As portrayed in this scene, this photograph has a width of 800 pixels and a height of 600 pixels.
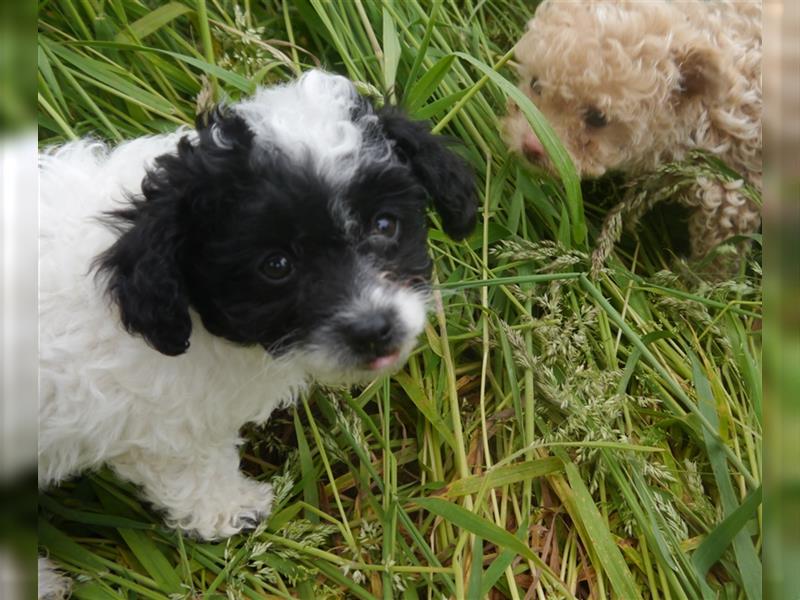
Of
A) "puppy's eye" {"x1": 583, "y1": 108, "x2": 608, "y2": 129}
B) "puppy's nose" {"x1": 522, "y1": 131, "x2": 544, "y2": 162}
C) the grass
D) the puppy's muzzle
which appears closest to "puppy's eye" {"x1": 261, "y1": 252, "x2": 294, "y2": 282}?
the puppy's muzzle

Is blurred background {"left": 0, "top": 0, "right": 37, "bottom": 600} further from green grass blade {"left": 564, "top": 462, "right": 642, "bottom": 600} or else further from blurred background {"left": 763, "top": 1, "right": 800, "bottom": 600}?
green grass blade {"left": 564, "top": 462, "right": 642, "bottom": 600}

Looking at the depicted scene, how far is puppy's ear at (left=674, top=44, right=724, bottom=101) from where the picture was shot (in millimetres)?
2430

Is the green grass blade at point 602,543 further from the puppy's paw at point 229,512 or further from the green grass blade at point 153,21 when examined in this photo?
the green grass blade at point 153,21

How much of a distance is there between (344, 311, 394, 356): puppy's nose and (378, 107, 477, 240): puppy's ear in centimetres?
37

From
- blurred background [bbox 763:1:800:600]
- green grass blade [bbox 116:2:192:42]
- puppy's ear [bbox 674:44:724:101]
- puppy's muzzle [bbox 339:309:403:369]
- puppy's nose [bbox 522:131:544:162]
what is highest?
blurred background [bbox 763:1:800:600]

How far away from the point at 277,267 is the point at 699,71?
184cm

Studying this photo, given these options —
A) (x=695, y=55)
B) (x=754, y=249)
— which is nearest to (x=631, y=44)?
(x=695, y=55)

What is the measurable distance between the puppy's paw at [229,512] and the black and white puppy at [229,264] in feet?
0.88

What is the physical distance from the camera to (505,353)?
212cm

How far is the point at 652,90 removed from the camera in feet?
8.06

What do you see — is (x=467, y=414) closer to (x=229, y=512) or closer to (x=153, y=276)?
(x=229, y=512)

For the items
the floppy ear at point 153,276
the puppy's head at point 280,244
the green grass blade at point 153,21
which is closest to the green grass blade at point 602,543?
the puppy's head at point 280,244

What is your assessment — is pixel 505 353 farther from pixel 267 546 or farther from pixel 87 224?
pixel 87 224

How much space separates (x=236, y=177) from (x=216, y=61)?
1.29 metres
